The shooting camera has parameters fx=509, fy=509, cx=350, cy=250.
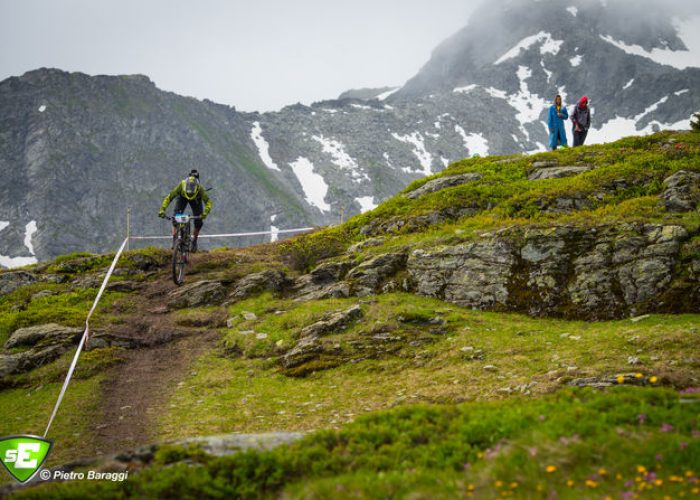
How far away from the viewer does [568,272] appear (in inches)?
607

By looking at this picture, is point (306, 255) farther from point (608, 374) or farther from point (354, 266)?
point (608, 374)

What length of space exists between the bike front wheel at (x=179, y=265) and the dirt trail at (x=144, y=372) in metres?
0.57

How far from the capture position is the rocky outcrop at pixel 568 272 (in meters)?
13.9

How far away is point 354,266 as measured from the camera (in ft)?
65.5

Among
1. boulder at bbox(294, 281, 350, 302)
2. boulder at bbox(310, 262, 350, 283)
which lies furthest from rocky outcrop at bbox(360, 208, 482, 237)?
boulder at bbox(294, 281, 350, 302)

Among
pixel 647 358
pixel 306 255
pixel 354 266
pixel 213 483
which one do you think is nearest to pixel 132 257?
pixel 306 255

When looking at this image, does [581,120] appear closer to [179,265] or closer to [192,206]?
[192,206]

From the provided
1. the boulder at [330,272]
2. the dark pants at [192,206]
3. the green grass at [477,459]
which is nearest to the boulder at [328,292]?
the boulder at [330,272]

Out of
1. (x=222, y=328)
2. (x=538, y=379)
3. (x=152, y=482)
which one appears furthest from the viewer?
(x=222, y=328)

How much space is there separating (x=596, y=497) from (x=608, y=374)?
490 cm

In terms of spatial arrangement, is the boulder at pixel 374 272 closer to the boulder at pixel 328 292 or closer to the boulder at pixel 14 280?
the boulder at pixel 328 292

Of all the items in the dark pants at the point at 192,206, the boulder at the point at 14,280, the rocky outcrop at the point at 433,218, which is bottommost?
the boulder at the point at 14,280

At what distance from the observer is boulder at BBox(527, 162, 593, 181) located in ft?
74.9

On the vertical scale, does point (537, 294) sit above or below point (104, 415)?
above
